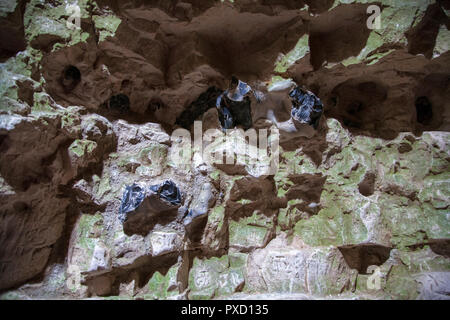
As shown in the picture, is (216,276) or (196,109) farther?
(196,109)

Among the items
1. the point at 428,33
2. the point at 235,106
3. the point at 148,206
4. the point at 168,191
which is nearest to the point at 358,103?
the point at 428,33

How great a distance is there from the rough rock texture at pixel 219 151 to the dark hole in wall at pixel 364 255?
1 cm

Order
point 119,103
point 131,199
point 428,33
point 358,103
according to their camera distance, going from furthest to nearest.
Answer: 1. point 358,103
2. point 119,103
3. point 428,33
4. point 131,199

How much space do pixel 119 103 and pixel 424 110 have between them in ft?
6.79

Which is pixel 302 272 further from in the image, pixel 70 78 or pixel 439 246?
pixel 70 78

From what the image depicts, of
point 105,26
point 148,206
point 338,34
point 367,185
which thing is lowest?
point 148,206

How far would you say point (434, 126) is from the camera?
212 centimetres

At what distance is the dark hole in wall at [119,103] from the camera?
1946 millimetres

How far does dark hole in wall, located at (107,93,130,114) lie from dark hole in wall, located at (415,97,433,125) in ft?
6.49

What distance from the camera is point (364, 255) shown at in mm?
1887

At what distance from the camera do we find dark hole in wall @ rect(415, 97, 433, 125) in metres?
2.16

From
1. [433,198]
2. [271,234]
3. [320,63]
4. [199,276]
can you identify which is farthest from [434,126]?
[199,276]

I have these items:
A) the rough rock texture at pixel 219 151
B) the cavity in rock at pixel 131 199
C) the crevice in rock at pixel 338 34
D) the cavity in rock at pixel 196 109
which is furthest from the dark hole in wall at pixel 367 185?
the cavity in rock at pixel 131 199

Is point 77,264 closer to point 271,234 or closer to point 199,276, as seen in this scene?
point 199,276
